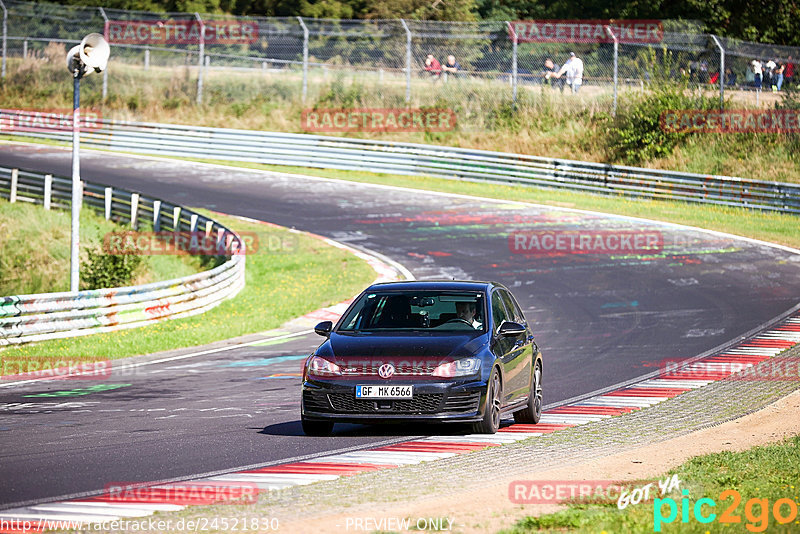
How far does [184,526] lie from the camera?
6.80 metres

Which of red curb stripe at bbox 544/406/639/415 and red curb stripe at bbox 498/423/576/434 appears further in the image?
red curb stripe at bbox 544/406/639/415

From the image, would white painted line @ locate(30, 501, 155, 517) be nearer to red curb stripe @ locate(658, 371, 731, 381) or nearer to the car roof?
the car roof

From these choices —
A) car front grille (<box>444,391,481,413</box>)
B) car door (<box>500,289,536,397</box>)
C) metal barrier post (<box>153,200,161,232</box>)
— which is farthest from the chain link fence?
car front grille (<box>444,391,481,413</box>)

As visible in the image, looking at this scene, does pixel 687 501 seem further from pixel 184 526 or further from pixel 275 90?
pixel 275 90

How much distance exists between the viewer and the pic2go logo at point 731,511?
22.6ft

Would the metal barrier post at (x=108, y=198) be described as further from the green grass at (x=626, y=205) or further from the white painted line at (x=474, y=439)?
the white painted line at (x=474, y=439)

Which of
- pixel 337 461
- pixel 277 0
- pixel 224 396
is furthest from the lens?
pixel 277 0

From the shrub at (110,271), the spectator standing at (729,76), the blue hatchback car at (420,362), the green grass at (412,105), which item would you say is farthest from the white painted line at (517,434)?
the spectator standing at (729,76)

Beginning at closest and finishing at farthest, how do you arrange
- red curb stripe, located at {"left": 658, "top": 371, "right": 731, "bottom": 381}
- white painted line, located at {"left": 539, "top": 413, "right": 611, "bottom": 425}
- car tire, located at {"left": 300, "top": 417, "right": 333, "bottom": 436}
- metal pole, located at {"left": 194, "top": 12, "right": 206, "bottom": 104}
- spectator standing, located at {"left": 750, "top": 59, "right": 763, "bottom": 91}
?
1. car tire, located at {"left": 300, "top": 417, "right": 333, "bottom": 436}
2. white painted line, located at {"left": 539, "top": 413, "right": 611, "bottom": 425}
3. red curb stripe, located at {"left": 658, "top": 371, "right": 731, "bottom": 381}
4. spectator standing, located at {"left": 750, "top": 59, "right": 763, "bottom": 91}
5. metal pole, located at {"left": 194, "top": 12, "right": 206, "bottom": 104}

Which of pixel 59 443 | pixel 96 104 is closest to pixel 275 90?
pixel 96 104

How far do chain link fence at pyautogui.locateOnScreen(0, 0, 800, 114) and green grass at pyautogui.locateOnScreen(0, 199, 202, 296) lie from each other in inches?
445

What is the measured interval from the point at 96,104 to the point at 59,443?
39916 mm

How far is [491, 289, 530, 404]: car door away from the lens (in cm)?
1096

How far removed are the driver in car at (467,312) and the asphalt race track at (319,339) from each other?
107cm
